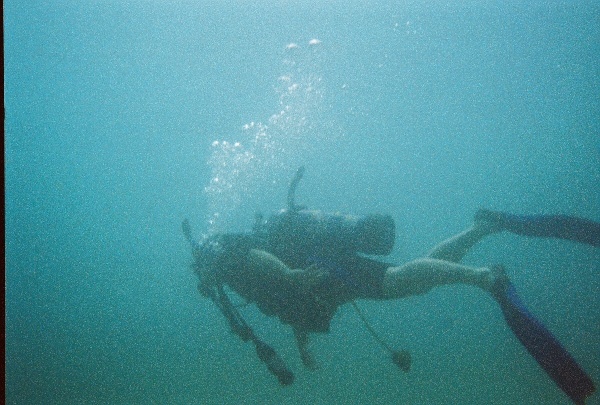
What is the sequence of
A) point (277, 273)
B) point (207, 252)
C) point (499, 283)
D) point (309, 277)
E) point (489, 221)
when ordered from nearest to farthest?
point (499, 283) → point (309, 277) → point (277, 273) → point (207, 252) → point (489, 221)

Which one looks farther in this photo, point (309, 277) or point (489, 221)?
point (489, 221)

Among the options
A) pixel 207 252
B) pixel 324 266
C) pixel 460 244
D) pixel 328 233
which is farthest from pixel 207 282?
pixel 460 244

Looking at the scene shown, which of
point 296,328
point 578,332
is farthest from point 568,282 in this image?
point 296,328

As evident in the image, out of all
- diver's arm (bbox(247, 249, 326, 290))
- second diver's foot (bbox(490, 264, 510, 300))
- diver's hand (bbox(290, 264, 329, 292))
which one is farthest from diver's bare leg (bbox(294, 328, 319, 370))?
Answer: second diver's foot (bbox(490, 264, 510, 300))

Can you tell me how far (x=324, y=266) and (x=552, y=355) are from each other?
2.20 meters

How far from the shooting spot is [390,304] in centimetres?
2834

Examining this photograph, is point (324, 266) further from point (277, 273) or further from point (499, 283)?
point (499, 283)

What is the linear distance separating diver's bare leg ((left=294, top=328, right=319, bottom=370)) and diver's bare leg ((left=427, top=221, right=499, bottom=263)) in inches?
75.1

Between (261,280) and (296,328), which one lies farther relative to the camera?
(296,328)

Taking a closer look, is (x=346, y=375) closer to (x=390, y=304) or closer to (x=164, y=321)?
(x=390, y=304)

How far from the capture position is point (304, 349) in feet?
17.1

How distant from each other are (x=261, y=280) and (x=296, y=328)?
37.7 inches

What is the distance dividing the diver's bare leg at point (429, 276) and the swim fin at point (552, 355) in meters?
0.43

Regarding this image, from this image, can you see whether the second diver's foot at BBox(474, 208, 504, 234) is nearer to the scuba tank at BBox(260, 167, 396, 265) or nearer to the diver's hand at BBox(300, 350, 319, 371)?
the scuba tank at BBox(260, 167, 396, 265)
